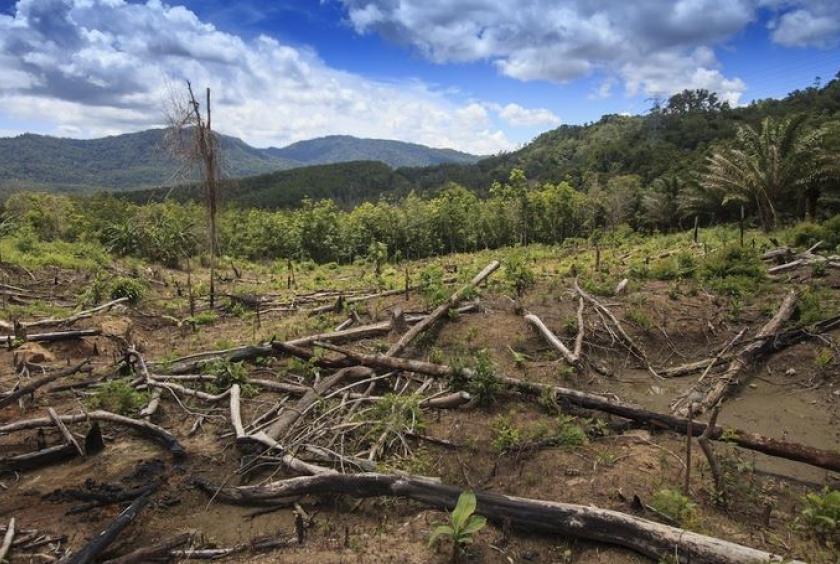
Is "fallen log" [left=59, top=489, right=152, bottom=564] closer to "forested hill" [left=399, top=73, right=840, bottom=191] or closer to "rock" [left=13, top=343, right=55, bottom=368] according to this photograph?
"rock" [left=13, top=343, right=55, bottom=368]

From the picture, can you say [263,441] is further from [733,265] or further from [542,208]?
[542,208]

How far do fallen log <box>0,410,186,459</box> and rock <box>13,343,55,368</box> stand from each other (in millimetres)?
2778

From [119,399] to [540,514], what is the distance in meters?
6.01

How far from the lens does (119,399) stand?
7.27 metres

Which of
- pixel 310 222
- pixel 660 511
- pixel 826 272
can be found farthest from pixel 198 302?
pixel 310 222

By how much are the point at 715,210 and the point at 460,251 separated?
22.9 m

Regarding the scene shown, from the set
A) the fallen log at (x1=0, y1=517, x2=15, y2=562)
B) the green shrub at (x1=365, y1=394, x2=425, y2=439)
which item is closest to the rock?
the fallen log at (x1=0, y1=517, x2=15, y2=562)

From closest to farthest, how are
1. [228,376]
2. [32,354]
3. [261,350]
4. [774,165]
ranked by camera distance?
[228,376], [261,350], [32,354], [774,165]

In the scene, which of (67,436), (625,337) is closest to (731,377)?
(625,337)

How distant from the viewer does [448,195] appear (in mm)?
52906

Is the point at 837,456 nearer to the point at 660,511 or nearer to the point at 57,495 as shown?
the point at 660,511

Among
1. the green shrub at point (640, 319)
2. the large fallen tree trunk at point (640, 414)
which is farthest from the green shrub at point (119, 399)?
the green shrub at point (640, 319)

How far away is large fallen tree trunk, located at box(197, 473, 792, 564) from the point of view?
13.2 ft

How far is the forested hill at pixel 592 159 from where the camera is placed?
6894 centimetres
